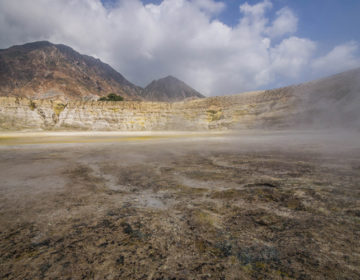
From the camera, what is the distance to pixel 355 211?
1757mm

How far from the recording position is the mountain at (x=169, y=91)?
145m

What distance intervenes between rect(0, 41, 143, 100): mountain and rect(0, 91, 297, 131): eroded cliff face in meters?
47.5

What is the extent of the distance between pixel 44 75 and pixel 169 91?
93.5 meters

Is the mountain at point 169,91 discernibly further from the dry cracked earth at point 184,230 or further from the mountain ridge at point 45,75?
the dry cracked earth at point 184,230

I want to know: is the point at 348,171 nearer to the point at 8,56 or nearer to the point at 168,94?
the point at 8,56

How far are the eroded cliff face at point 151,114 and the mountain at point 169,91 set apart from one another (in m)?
109

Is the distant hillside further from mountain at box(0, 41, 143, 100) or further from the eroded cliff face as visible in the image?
mountain at box(0, 41, 143, 100)

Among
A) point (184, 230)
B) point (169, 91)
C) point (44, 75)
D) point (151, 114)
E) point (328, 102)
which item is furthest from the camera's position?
point (169, 91)

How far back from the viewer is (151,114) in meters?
31.6

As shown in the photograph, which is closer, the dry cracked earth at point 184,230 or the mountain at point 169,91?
the dry cracked earth at point 184,230

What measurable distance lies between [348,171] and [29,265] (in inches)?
187

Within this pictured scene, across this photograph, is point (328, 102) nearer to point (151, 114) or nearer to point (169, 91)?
point (151, 114)

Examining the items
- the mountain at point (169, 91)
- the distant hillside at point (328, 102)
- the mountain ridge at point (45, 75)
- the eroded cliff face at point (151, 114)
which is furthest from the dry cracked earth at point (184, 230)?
the mountain at point (169, 91)

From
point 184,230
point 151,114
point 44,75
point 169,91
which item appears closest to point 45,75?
point 44,75
